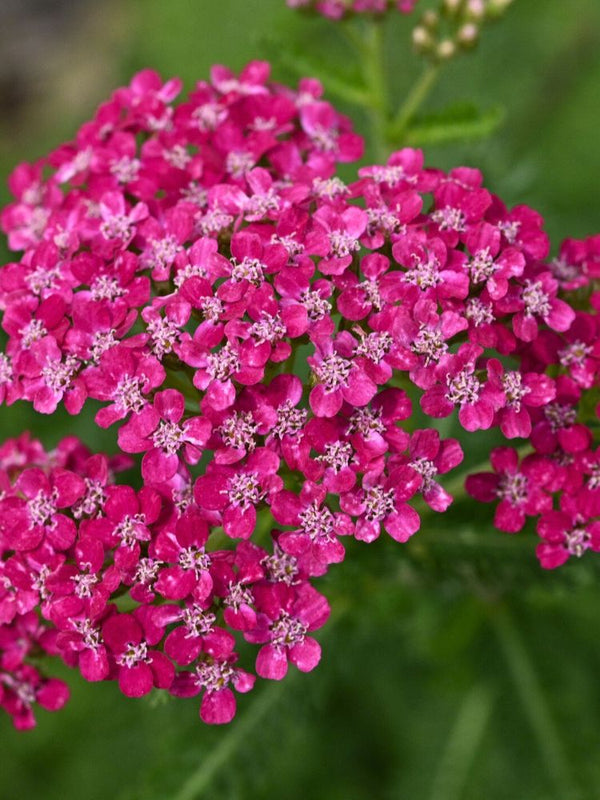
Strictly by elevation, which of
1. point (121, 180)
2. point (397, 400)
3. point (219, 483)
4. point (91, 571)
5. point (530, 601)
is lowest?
point (530, 601)

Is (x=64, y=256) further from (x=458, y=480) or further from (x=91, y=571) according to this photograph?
(x=458, y=480)

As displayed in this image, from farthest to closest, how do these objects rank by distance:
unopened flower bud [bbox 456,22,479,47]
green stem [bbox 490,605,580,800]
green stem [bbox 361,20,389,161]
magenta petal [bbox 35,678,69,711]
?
green stem [bbox 490,605,580,800] → green stem [bbox 361,20,389,161] → unopened flower bud [bbox 456,22,479,47] → magenta petal [bbox 35,678,69,711]

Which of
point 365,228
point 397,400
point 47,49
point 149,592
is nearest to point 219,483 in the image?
point 149,592

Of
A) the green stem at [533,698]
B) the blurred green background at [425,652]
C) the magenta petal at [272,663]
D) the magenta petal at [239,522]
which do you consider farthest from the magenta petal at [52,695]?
the green stem at [533,698]

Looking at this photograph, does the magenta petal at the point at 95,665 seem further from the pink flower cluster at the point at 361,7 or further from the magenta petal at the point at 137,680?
the pink flower cluster at the point at 361,7

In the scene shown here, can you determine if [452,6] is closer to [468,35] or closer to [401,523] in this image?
[468,35]

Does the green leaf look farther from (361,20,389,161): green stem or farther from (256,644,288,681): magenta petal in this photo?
(256,644,288,681): magenta petal

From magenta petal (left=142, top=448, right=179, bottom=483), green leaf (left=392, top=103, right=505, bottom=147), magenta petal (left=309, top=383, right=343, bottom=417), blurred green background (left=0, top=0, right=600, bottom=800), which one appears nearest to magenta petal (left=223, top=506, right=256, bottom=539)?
magenta petal (left=142, top=448, right=179, bottom=483)
